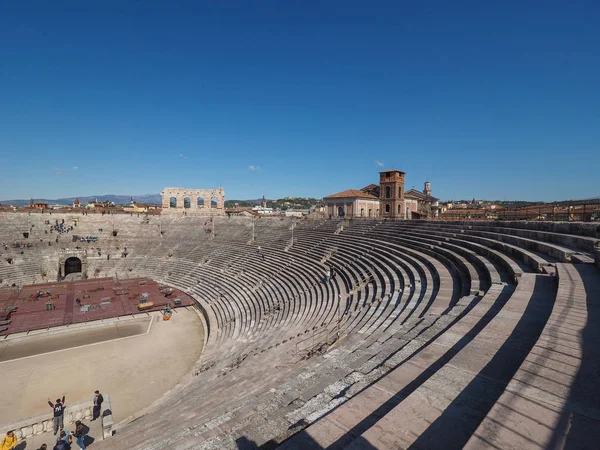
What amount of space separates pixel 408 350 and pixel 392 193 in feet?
129

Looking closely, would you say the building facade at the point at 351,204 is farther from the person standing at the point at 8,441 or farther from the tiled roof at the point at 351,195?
the person standing at the point at 8,441

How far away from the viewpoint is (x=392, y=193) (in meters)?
42.8

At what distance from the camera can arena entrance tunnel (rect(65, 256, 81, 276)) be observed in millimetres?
36537

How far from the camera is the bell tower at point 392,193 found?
4203cm

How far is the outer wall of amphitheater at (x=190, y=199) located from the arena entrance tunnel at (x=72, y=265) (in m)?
15.1

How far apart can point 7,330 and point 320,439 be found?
2531 cm

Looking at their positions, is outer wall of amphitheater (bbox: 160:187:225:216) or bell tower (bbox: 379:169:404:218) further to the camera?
outer wall of amphitheater (bbox: 160:187:225:216)

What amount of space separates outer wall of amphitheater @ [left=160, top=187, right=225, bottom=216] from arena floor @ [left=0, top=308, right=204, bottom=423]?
102 ft

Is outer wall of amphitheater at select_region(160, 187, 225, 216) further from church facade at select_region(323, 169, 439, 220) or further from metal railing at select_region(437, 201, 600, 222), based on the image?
metal railing at select_region(437, 201, 600, 222)

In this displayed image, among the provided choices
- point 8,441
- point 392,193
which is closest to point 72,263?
point 8,441

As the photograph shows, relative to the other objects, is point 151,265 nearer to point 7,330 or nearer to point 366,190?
point 7,330

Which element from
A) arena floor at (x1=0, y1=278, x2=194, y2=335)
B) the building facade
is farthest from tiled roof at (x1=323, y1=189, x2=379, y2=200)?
arena floor at (x1=0, y1=278, x2=194, y2=335)

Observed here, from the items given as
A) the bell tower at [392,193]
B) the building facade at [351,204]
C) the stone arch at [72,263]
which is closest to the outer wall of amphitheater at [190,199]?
the stone arch at [72,263]

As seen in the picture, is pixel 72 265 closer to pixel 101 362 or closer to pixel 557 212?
pixel 101 362
